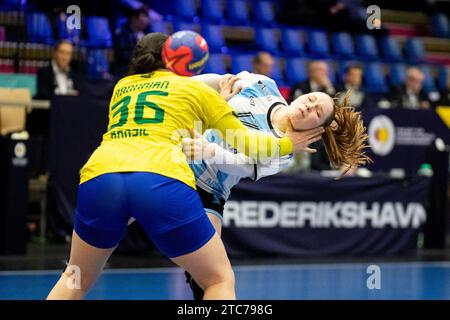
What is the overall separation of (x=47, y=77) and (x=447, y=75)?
9.01 metres

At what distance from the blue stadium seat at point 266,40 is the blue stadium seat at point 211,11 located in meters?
0.68

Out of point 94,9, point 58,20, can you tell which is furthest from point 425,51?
point 58,20

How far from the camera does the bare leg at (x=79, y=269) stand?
395cm

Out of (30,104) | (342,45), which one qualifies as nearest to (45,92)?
(30,104)

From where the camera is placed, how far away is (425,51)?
17.7 m

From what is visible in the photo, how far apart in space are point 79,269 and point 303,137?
1.22 meters

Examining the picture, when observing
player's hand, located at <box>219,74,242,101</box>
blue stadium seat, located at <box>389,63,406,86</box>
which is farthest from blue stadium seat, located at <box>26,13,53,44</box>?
player's hand, located at <box>219,74,242,101</box>

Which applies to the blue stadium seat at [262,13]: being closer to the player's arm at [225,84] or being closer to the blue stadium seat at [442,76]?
the blue stadium seat at [442,76]

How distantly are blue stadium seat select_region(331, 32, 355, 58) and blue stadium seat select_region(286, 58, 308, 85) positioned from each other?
4.06 ft

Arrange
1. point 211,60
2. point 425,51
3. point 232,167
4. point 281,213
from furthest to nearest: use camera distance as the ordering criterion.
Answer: point 425,51, point 211,60, point 281,213, point 232,167

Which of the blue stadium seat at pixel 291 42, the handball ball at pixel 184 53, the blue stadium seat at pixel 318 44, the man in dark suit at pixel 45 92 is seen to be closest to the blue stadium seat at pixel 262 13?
the blue stadium seat at pixel 291 42

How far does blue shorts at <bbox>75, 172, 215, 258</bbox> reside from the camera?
3.74 m

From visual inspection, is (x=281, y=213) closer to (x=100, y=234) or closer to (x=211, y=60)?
(x=211, y=60)

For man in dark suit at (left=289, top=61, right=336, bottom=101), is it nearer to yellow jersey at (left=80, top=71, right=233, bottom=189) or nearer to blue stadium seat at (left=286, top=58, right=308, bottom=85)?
blue stadium seat at (left=286, top=58, right=308, bottom=85)
